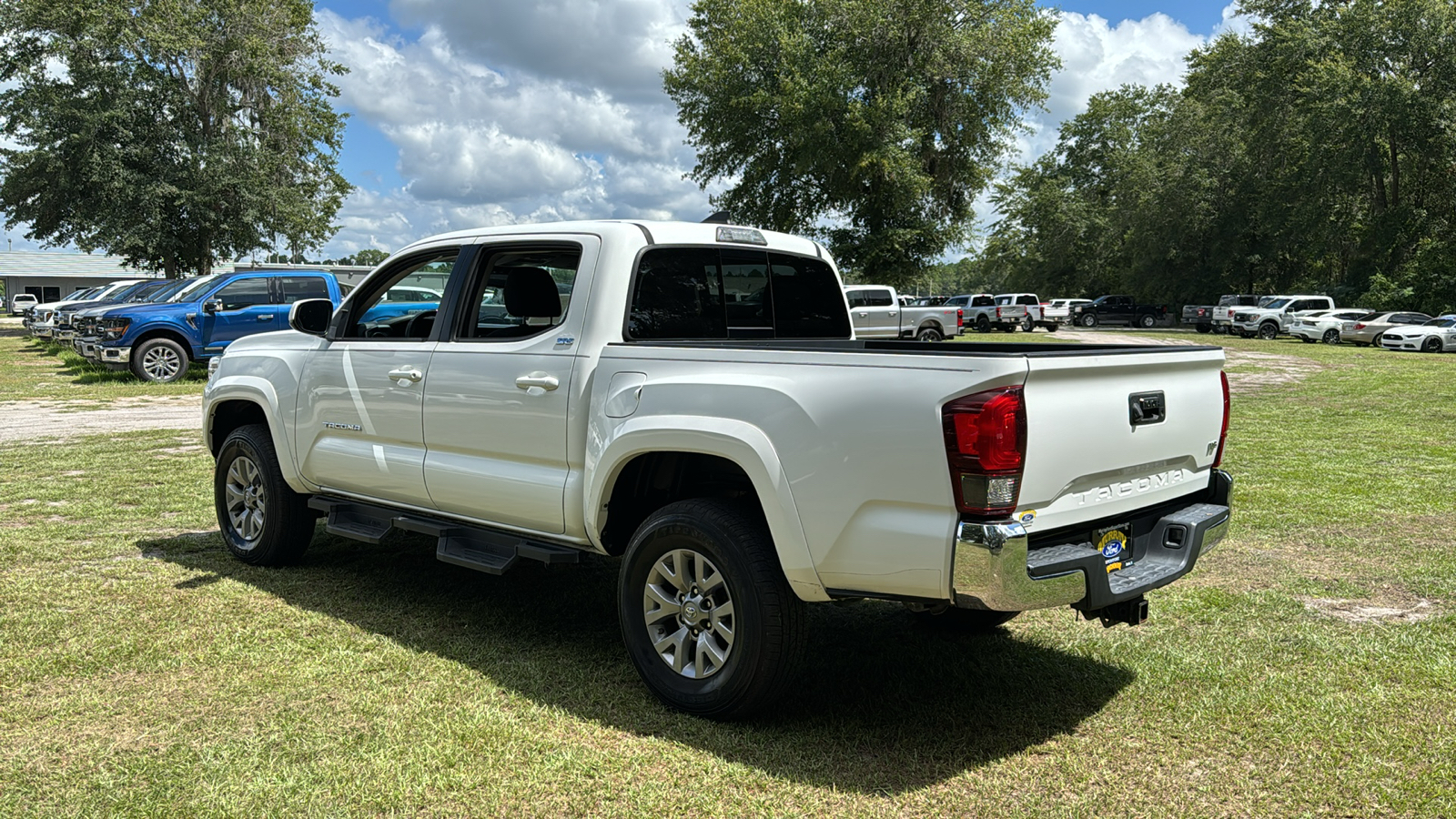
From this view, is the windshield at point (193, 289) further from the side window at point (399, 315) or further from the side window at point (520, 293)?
the side window at point (520, 293)

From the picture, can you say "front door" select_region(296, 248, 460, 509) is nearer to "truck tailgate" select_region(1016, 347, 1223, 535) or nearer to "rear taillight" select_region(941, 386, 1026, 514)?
"rear taillight" select_region(941, 386, 1026, 514)

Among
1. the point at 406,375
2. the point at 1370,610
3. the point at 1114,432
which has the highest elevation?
the point at 406,375

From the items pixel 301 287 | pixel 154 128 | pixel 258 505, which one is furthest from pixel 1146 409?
pixel 154 128

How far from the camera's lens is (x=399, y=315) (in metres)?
6.26

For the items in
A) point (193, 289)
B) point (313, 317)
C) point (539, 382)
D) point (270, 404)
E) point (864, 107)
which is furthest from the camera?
point (864, 107)

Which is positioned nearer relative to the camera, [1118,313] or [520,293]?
[520,293]

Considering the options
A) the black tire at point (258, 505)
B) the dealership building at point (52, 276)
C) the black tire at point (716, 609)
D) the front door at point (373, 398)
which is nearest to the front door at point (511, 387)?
the front door at point (373, 398)

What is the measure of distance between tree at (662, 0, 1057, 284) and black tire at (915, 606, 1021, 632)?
3539 centimetres

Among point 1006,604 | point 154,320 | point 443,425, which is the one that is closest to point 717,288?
point 443,425

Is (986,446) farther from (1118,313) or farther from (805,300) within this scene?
(1118,313)

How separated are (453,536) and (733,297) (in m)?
1.75

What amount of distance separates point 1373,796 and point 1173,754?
0.61 meters

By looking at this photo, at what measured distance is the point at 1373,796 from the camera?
348 cm

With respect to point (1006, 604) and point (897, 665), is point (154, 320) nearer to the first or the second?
point (897, 665)
